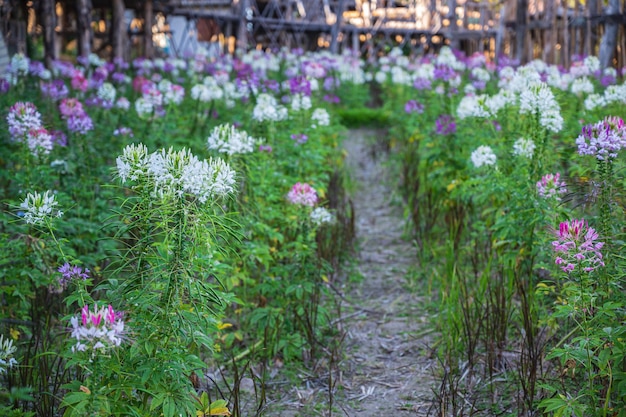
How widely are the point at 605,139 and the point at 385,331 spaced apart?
1925 mm

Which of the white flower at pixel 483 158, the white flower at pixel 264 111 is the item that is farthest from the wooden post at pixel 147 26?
the white flower at pixel 483 158

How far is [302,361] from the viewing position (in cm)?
396

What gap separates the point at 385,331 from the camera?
446cm

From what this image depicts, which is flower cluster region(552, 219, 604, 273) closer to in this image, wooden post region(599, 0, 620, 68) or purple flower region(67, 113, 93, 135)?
purple flower region(67, 113, 93, 135)

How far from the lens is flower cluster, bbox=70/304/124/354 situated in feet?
6.84

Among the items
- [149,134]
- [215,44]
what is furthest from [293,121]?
[215,44]

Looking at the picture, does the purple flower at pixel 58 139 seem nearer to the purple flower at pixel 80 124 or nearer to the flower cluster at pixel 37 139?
the purple flower at pixel 80 124

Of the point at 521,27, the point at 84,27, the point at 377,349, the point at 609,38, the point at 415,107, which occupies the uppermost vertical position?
the point at 84,27

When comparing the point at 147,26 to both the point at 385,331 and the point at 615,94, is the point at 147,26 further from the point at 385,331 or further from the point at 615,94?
the point at 385,331

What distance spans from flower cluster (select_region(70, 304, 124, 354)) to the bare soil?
138 centimetres

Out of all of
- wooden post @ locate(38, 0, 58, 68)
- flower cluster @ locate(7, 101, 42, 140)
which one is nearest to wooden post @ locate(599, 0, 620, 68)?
wooden post @ locate(38, 0, 58, 68)

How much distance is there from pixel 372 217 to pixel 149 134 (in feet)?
7.47

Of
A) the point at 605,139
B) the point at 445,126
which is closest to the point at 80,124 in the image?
the point at 445,126

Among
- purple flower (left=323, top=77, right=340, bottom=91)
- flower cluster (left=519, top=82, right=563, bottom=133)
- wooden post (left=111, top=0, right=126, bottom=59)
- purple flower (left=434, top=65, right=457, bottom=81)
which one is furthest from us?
wooden post (left=111, top=0, right=126, bottom=59)
